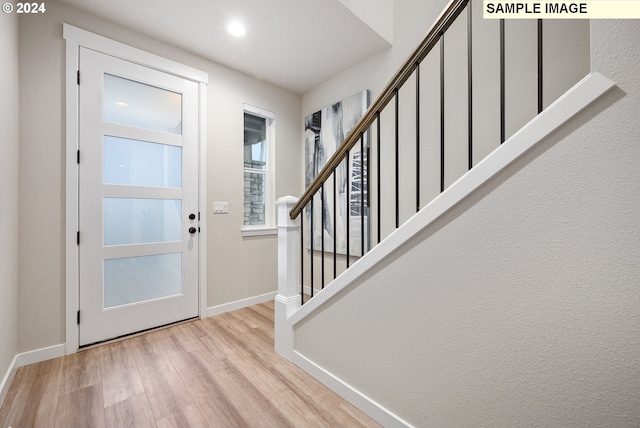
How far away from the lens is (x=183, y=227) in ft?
8.27

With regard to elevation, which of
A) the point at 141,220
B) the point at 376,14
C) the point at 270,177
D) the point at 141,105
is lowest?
the point at 141,220

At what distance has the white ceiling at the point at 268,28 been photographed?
2.01 m

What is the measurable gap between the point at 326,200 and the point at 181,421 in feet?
7.29

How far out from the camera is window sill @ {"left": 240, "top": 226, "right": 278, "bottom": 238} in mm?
2973

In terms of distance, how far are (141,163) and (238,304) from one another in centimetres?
167

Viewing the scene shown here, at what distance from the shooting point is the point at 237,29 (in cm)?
225

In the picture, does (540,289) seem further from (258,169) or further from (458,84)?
(258,169)

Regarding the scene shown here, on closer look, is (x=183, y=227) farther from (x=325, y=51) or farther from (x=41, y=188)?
(x=325, y=51)

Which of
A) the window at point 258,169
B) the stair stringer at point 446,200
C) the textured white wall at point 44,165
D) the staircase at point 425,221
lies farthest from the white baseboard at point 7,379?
the window at point 258,169

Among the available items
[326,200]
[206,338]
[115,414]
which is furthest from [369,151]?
[115,414]

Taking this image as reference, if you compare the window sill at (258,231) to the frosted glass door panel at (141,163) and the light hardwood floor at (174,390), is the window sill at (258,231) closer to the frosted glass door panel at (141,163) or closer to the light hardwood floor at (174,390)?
the frosted glass door panel at (141,163)

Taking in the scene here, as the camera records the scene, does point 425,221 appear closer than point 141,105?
Yes

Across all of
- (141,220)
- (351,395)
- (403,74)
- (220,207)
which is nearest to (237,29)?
(220,207)

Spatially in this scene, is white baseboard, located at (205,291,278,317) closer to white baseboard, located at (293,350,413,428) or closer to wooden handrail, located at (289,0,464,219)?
white baseboard, located at (293,350,413,428)
